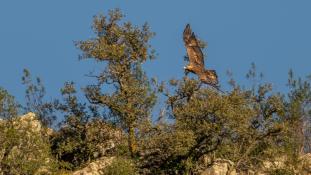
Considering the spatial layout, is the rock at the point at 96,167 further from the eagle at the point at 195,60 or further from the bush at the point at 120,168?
the eagle at the point at 195,60

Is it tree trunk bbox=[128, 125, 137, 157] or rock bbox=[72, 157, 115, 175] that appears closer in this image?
rock bbox=[72, 157, 115, 175]

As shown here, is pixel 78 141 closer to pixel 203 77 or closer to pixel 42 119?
pixel 42 119

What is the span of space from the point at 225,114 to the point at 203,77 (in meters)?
4.12

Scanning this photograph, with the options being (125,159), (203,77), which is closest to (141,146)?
(125,159)

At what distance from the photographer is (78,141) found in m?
79.6

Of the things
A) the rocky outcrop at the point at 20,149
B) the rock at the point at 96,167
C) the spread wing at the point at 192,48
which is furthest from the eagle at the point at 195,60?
the rocky outcrop at the point at 20,149

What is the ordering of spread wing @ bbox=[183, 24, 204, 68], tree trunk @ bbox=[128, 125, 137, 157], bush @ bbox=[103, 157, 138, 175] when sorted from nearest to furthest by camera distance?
bush @ bbox=[103, 157, 138, 175] < spread wing @ bbox=[183, 24, 204, 68] < tree trunk @ bbox=[128, 125, 137, 157]

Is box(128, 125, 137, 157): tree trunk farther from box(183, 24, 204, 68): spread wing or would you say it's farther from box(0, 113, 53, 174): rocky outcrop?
box(0, 113, 53, 174): rocky outcrop

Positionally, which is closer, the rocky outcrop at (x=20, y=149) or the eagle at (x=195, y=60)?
the rocky outcrop at (x=20, y=149)

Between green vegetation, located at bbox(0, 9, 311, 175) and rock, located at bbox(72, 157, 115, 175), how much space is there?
1266 millimetres

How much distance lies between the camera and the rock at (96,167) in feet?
247

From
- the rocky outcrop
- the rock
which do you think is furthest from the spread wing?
the rocky outcrop

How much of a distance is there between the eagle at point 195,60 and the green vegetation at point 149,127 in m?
1.15

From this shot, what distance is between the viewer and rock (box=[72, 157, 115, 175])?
75.2m
